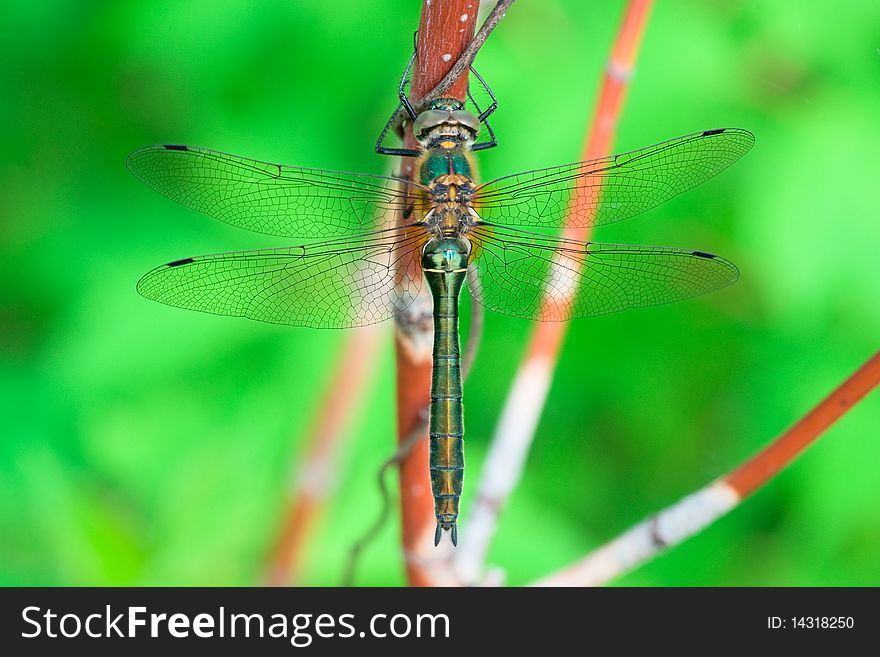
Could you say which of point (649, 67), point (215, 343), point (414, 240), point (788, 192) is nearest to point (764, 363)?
point (788, 192)

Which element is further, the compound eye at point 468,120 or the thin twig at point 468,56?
the compound eye at point 468,120

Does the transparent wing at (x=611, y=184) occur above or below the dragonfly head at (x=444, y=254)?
above

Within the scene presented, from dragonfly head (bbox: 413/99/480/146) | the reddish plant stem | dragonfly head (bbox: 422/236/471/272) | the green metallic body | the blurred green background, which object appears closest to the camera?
the reddish plant stem

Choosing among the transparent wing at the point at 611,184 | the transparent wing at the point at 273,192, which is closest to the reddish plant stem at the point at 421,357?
the transparent wing at the point at 273,192

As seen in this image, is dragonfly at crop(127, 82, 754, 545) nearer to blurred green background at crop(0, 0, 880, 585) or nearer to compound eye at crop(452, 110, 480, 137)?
compound eye at crop(452, 110, 480, 137)

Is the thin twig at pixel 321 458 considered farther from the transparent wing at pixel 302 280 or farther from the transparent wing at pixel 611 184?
the transparent wing at pixel 611 184

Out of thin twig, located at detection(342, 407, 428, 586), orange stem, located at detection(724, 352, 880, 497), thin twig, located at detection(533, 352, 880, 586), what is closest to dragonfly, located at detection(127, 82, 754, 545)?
thin twig, located at detection(342, 407, 428, 586)
